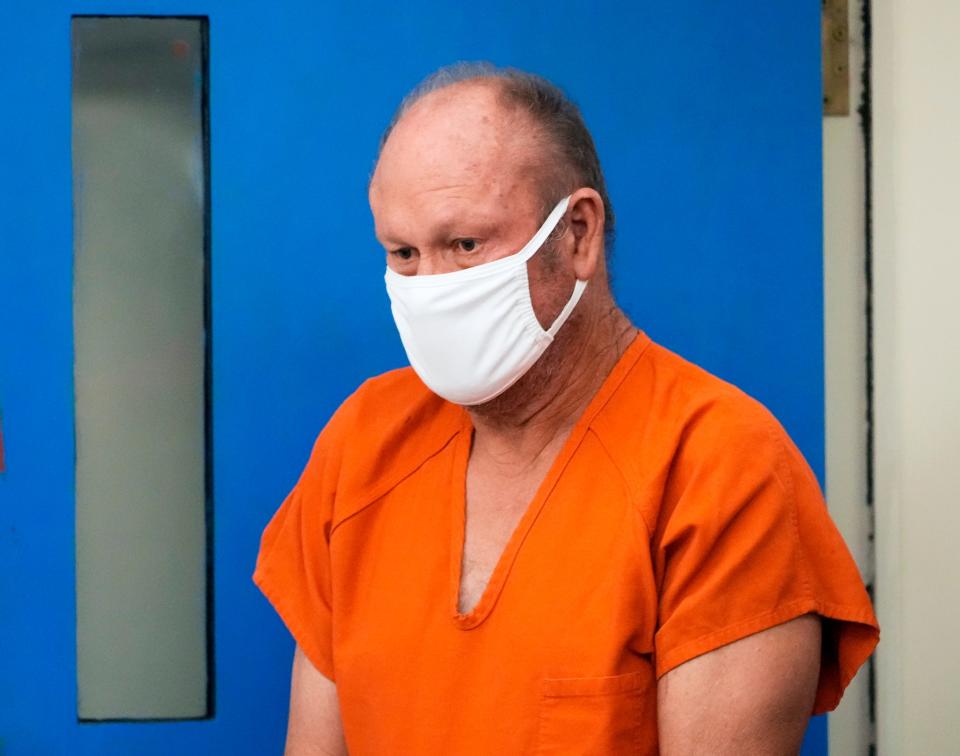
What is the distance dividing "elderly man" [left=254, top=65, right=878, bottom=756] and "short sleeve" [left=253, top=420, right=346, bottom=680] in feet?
0.13

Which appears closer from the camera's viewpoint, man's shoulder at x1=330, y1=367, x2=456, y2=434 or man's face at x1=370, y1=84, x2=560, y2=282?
man's face at x1=370, y1=84, x2=560, y2=282

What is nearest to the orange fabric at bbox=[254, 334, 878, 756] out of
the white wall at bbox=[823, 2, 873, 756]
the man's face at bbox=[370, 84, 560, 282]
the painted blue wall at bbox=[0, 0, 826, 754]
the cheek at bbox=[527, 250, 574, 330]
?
the cheek at bbox=[527, 250, 574, 330]

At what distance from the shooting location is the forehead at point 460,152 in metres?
1.17

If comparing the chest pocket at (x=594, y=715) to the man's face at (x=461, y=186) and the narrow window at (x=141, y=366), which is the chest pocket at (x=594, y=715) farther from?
the narrow window at (x=141, y=366)

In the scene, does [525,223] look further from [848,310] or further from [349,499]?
[848,310]

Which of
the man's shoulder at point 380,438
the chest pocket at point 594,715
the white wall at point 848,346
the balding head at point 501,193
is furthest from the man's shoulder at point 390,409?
the white wall at point 848,346

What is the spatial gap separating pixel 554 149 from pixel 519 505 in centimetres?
39

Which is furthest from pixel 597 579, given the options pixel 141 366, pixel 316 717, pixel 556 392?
pixel 141 366

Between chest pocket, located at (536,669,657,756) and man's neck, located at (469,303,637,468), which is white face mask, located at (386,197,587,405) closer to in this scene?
man's neck, located at (469,303,637,468)

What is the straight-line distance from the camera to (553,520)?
47.6 inches

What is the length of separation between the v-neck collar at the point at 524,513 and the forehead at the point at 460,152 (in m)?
0.24

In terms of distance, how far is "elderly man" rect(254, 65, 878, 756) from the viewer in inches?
44.3

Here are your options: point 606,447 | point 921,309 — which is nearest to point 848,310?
point 921,309

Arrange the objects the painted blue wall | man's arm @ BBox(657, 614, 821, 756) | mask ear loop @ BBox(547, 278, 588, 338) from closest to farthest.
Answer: man's arm @ BBox(657, 614, 821, 756) → mask ear loop @ BBox(547, 278, 588, 338) → the painted blue wall
